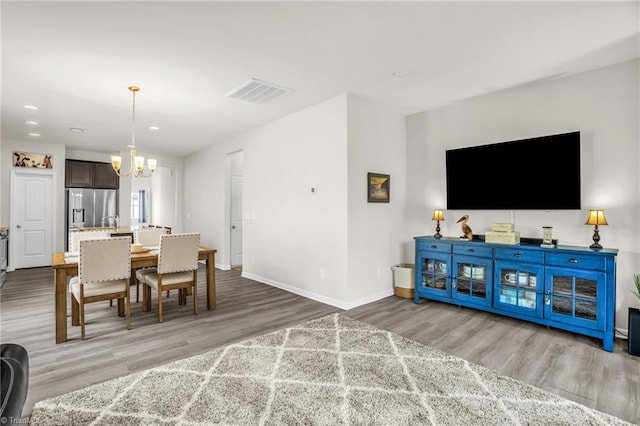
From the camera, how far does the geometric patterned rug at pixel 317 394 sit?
1914 millimetres

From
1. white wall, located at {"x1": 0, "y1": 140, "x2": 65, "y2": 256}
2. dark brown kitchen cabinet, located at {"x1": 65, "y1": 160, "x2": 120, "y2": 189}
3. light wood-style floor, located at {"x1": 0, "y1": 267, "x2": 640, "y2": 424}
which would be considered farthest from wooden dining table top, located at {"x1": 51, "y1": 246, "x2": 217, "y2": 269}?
dark brown kitchen cabinet, located at {"x1": 65, "y1": 160, "x2": 120, "y2": 189}

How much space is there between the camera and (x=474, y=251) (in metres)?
3.79

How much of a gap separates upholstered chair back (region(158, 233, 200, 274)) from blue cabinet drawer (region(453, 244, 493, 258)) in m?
3.19

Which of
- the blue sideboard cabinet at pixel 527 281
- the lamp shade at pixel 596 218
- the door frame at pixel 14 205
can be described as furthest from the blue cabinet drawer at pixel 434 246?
the door frame at pixel 14 205

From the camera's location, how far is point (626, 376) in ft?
7.88

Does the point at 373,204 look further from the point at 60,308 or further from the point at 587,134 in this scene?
the point at 60,308

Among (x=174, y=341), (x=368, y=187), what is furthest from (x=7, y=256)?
(x=368, y=187)

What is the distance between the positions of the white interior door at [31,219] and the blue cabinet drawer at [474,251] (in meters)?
7.96

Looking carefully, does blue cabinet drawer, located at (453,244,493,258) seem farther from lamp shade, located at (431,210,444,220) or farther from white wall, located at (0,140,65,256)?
white wall, located at (0,140,65,256)

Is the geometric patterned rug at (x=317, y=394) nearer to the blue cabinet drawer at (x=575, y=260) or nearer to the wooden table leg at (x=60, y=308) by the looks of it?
the wooden table leg at (x=60, y=308)

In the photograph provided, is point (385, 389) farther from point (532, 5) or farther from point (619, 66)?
point (619, 66)

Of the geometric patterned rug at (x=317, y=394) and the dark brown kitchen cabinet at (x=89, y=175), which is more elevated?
the dark brown kitchen cabinet at (x=89, y=175)

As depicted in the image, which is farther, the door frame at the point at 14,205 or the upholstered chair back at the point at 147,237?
the door frame at the point at 14,205

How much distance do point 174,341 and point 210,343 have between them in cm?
36
